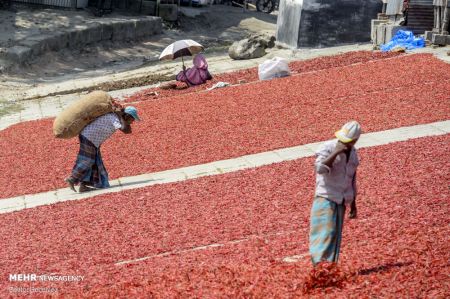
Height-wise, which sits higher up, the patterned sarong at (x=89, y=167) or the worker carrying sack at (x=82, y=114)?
the worker carrying sack at (x=82, y=114)

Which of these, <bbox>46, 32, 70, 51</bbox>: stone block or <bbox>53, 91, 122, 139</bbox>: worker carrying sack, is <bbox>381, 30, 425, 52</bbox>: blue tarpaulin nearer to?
<bbox>46, 32, 70, 51</bbox>: stone block

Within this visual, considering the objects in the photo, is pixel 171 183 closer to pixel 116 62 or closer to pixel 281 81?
pixel 281 81

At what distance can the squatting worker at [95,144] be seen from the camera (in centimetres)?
1271

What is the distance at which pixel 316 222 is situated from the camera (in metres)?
7.95

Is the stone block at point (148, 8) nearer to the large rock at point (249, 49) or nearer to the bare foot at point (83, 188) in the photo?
the large rock at point (249, 49)

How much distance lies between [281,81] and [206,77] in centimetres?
267

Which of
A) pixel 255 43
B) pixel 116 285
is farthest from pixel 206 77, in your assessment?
pixel 116 285

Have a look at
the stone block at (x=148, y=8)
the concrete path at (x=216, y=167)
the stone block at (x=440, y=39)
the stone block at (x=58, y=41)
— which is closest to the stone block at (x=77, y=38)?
the stone block at (x=58, y=41)

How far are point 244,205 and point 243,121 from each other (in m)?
5.42

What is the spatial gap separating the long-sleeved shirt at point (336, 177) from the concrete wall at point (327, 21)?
1876cm

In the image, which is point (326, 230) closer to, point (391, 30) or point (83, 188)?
point (83, 188)

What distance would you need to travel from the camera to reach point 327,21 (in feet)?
86.5

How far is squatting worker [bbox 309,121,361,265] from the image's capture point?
780 centimetres

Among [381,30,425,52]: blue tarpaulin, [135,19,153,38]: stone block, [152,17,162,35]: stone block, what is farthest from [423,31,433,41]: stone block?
[152,17,162,35]: stone block
